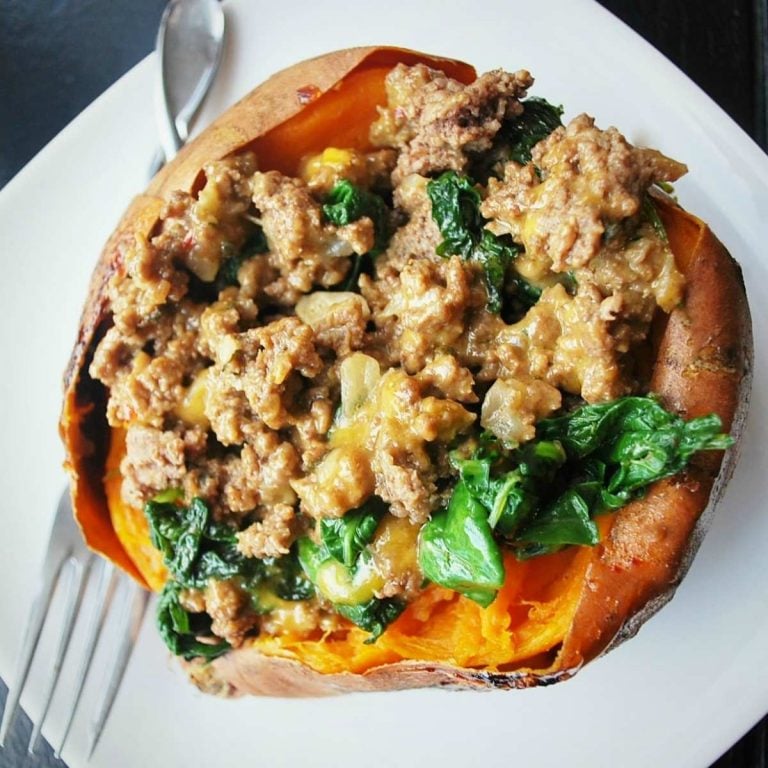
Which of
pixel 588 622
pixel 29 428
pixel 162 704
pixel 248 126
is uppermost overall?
pixel 248 126

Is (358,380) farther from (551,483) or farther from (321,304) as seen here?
(551,483)

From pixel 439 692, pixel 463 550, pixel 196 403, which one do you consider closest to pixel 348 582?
pixel 463 550

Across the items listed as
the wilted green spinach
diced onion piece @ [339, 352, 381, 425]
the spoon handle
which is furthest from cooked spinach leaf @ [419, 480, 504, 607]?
the spoon handle

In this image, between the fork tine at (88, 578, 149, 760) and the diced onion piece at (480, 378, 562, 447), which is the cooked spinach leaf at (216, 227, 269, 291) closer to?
the diced onion piece at (480, 378, 562, 447)

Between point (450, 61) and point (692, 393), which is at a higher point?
point (450, 61)

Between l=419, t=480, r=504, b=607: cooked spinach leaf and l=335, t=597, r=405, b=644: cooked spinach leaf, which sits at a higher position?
l=419, t=480, r=504, b=607: cooked spinach leaf

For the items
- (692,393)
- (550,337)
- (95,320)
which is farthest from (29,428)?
(692,393)

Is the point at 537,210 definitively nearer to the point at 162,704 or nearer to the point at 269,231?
the point at 269,231

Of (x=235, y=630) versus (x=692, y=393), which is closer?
(x=692, y=393)
